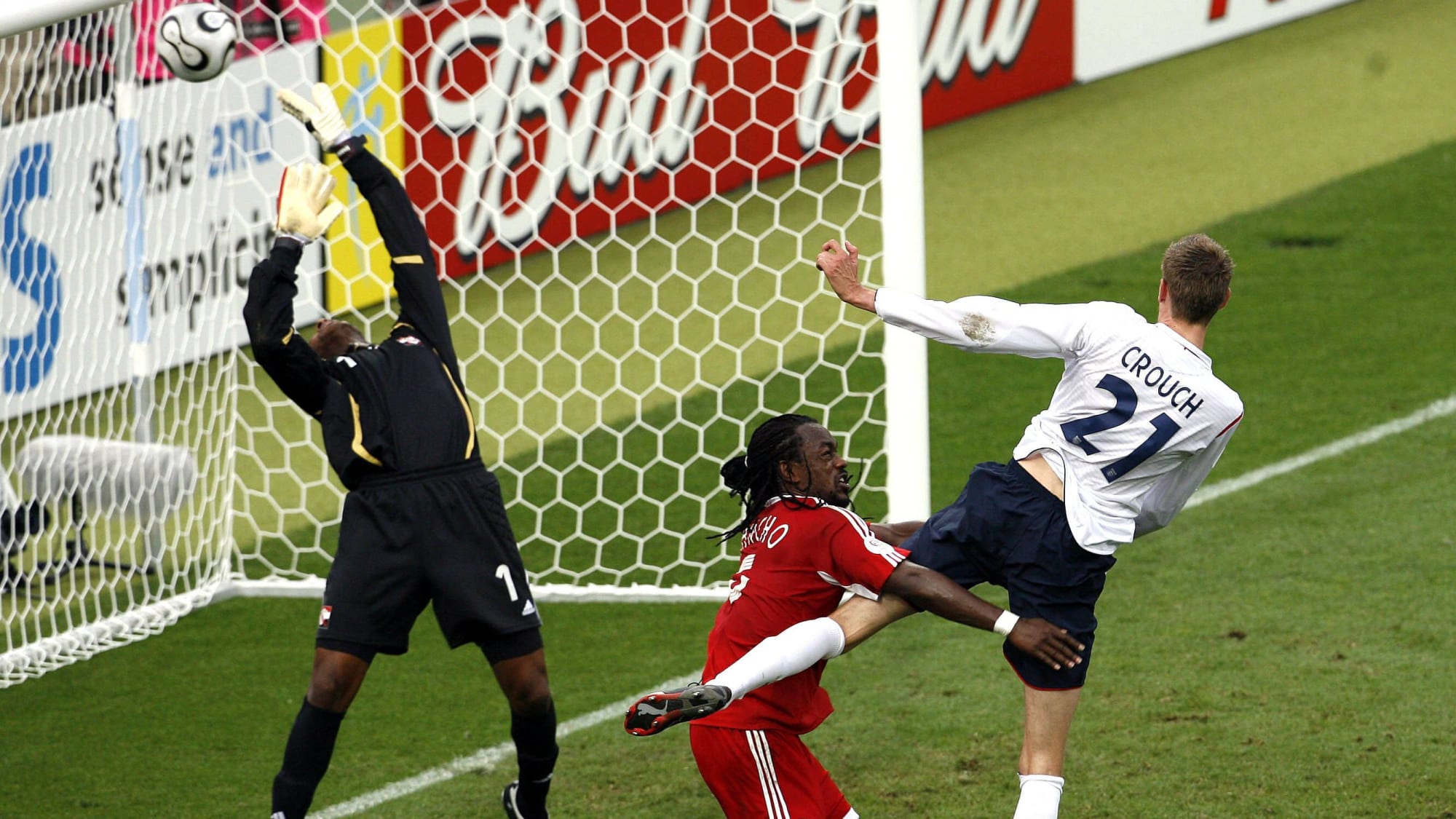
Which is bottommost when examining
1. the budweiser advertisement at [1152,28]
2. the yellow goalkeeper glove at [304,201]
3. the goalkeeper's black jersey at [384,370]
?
the goalkeeper's black jersey at [384,370]

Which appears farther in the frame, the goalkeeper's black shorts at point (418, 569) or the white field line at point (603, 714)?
the white field line at point (603, 714)

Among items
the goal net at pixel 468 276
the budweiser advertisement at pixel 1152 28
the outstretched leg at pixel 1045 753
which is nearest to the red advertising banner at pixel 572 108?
the goal net at pixel 468 276

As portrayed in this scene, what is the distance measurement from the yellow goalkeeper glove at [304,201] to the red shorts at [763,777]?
159 centimetres

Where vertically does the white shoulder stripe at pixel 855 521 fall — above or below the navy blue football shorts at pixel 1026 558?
above

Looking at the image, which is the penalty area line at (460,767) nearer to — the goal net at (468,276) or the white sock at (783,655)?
the goal net at (468,276)

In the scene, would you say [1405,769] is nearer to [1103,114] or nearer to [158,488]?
[158,488]

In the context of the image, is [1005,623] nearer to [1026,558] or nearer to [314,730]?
[1026,558]

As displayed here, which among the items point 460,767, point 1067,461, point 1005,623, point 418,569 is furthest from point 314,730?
point 1067,461

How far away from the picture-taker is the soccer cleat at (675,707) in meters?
3.65

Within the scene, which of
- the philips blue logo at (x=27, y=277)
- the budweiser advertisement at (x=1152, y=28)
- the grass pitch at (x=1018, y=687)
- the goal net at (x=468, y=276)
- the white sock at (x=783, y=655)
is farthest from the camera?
the budweiser advertisement at (x=1152, y=28)

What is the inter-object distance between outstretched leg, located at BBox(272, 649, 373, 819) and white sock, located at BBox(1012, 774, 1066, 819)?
1644mm

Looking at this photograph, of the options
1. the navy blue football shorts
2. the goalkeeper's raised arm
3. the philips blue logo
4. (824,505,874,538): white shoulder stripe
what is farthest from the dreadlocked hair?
the philips blue logo

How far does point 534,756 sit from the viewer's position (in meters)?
4.73

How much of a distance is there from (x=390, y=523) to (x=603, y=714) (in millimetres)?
1568
